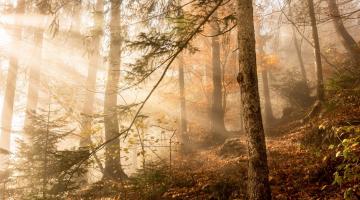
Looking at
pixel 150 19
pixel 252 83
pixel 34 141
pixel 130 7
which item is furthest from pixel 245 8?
pixel 34 141

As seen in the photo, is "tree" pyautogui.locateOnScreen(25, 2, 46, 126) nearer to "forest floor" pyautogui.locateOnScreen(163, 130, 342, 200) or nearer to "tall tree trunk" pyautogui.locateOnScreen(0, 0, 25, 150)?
"tall tree trunk" pyautogui.locateOnScreen(0, 0, 25, 150)

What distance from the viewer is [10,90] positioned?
1570 cm

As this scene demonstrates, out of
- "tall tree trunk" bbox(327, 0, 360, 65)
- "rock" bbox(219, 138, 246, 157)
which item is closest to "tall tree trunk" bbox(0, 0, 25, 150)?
"rock" bbox(219, 138, 246, 157)

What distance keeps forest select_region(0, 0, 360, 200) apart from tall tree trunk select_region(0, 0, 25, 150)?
0.17 feet

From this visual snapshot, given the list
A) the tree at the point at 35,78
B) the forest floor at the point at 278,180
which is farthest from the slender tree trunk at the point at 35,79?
the forest floor at the point at 278,180

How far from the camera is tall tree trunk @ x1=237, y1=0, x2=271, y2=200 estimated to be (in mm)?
5340

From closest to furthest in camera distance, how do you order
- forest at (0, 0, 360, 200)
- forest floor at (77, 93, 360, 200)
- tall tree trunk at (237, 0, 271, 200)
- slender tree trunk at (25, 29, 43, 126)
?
tall tree trunk at (237, 0, 271, 200), forest at (0, 0, 360, 200), forest floor at (77, 93, 360, 200), slender tree trunk at (25, 29, 43, 126)

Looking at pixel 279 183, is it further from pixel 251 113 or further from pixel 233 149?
pixel 233 149

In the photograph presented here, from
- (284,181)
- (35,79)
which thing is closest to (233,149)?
(284,181)

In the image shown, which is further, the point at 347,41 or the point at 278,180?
the point at 347,41

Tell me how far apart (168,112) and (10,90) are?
10.6 metres

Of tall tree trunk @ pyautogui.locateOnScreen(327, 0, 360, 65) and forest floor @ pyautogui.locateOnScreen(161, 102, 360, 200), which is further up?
tall tree trunk @ pyautogui.locateOnScreen(327, 0, 360, 65)

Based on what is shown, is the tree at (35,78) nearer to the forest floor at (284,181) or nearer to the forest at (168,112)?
the forest at (168,112)

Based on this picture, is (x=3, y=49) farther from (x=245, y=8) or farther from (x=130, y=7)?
(x=245, y=8)
